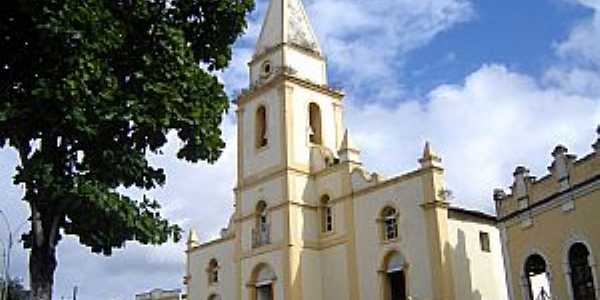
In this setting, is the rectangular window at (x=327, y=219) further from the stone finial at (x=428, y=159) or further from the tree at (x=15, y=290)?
the tree at (x=15, y=290)

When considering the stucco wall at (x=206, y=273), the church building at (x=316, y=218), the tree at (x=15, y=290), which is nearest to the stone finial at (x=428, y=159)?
the church building at (x=316, y=218)

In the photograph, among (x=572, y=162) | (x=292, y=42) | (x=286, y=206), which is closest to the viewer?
(x=572, y=162)

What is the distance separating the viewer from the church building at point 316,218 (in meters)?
32.6

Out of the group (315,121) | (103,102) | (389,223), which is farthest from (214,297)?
(103,102)

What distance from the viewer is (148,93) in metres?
15.8

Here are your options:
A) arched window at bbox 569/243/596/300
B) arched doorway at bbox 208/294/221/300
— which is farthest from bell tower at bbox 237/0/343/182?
arched window at bbox 569/243/596/300

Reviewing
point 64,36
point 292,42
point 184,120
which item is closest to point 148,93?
point 184,120

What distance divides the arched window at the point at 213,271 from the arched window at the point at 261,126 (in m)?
7.02

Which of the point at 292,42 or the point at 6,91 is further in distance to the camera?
the point at 292,42

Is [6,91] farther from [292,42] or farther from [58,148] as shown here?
[292,42]

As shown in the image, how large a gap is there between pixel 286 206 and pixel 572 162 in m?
18.1

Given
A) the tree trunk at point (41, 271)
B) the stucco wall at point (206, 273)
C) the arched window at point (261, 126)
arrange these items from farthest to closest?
the stucco wall at point (206, 273), the arched window at point (261, 126), the tree trunk at point (41, 271)

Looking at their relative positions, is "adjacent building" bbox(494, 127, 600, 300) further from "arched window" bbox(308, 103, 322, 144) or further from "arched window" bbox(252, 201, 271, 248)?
"arched window" bbox(308, 103, 322, 144)

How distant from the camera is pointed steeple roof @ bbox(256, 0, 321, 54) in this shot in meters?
41.6
